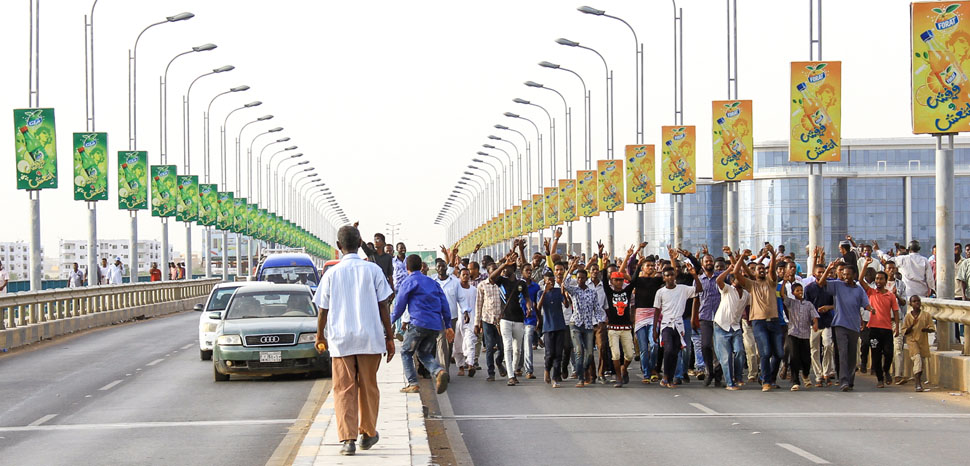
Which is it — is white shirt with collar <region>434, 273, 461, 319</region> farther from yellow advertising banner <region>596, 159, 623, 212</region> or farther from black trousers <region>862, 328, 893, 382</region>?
yellow advertising banner <region>596, 159, 623, 212</region>

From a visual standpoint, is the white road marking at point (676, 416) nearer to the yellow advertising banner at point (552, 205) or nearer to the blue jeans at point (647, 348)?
the blue jeans at point (647, 348)

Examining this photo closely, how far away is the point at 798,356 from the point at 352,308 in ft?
32.8

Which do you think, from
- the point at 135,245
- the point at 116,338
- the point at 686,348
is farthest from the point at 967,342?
the point at 135,245

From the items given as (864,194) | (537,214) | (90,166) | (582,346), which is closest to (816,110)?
(582,346)

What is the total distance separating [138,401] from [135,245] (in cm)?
2972

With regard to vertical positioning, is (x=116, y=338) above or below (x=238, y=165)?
below

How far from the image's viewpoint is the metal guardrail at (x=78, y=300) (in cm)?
2794

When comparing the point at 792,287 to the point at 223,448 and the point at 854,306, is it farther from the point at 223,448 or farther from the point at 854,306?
the point at 223,448

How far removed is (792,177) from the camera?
9256 cm

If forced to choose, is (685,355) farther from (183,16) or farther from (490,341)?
(183,16)

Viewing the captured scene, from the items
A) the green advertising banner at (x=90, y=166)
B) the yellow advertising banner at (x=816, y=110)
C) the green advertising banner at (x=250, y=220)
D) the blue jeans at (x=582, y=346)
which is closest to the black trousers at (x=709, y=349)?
the blue jeans at (x=582, y=346)

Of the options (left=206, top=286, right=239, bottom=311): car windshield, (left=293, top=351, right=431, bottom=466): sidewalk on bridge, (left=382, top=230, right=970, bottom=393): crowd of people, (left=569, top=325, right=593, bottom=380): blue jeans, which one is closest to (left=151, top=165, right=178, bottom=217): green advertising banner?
(left=206, top=286, right=239, bottom=311): car windshield

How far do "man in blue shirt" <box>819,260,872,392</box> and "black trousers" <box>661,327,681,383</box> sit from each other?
7.01 feet

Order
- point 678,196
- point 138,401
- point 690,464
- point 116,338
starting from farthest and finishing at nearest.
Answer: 1. point 678,196
2. point 116,338
3. point 138,401
4. point 690,464
